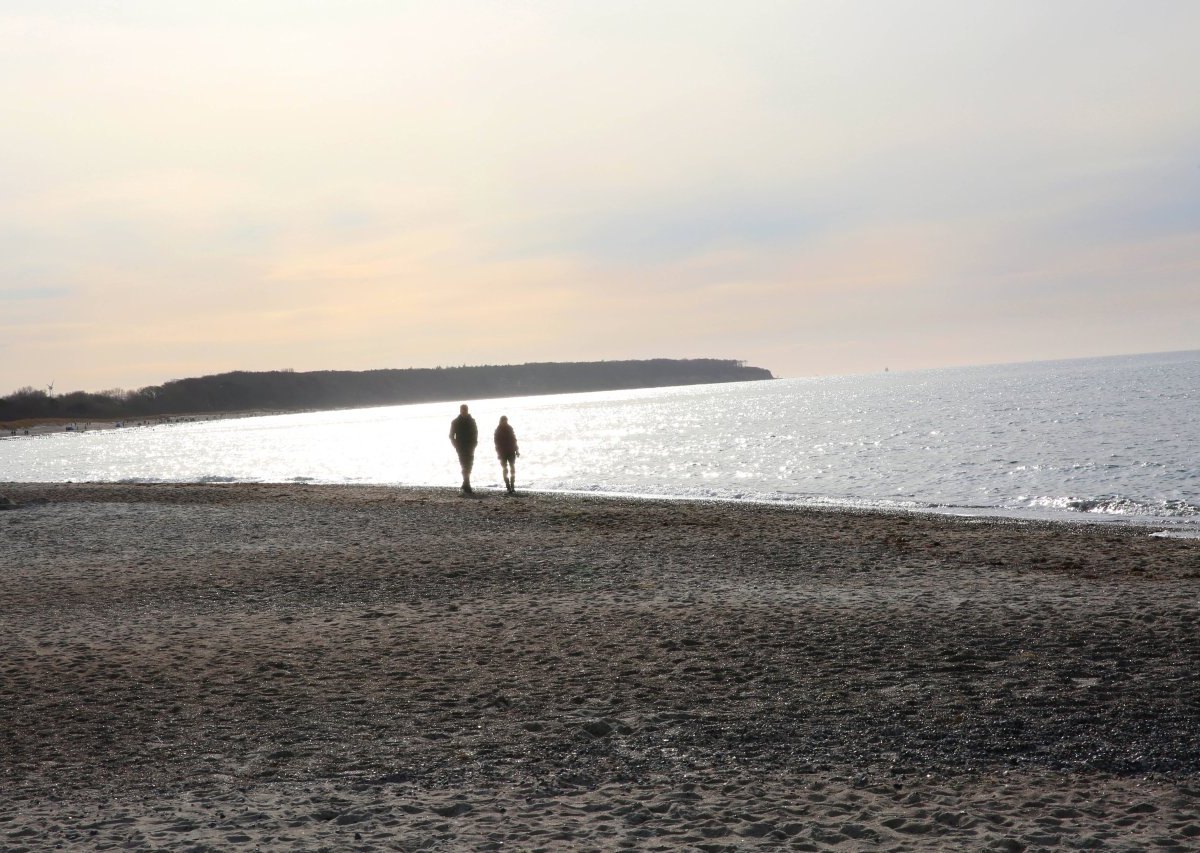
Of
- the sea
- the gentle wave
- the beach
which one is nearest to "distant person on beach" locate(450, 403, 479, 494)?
the sea

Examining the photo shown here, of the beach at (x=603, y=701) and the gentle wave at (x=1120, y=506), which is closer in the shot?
the beach at (x=603, y=701)

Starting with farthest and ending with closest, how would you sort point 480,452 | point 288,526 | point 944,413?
point 944,413
point 480,452
point 288,526

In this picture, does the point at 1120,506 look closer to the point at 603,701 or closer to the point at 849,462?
the point at 849,462

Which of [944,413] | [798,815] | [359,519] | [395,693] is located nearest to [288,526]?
[359,519]

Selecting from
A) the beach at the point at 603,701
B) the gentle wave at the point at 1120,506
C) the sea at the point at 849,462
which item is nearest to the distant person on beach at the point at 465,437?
the sea at the point at 849,462

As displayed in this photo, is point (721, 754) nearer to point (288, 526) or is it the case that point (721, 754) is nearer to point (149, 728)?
point (149, 728)

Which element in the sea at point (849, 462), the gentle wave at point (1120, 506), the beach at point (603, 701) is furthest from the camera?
the sea at point (849, 462)

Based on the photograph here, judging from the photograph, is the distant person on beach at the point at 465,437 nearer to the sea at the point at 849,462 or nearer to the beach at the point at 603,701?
the sea at the point at 849,462

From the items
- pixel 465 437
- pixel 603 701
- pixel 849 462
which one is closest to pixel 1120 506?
pixel 465 437

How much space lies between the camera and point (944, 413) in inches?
3036

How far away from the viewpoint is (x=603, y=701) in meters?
7.27

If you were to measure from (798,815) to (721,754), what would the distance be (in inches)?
39.1

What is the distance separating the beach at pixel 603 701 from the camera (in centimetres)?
519

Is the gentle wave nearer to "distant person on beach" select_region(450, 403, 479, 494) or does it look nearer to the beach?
the beach
